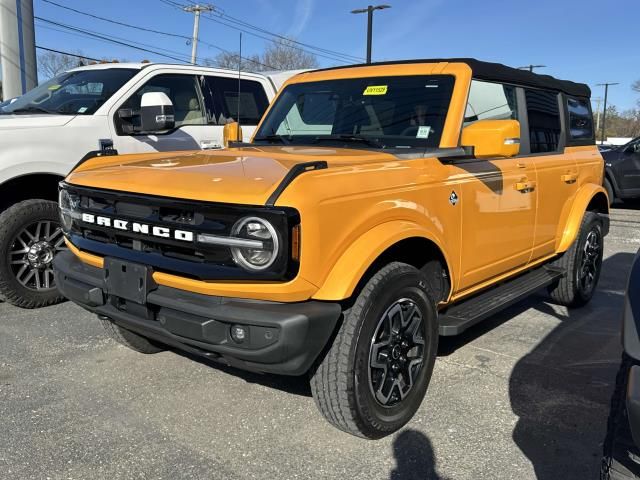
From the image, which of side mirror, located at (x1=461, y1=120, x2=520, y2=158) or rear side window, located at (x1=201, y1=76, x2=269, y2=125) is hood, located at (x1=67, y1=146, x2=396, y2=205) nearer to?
side mirror, located at (x1=461, y1=120, x2=520, y2=158)

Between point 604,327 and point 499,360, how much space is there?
134 centimetres

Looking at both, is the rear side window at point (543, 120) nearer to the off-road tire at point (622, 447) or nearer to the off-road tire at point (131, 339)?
the off-road tire at point (622, 447)

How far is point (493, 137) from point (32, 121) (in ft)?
12.1

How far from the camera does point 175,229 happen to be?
2543mm

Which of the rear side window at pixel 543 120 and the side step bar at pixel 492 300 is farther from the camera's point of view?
the rear side window at pixel 543 120

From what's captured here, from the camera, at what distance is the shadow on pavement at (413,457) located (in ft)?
8.45

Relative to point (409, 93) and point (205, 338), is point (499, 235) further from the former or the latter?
point (205, 338)

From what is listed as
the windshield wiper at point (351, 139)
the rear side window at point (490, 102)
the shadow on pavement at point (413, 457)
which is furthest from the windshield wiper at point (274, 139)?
the shadow on pavement at point (413, 457)

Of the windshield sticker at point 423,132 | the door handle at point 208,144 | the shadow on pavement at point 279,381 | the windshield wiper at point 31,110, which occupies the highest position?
the windshield wiper at point 31,110

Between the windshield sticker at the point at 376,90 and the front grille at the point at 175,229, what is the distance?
1779 millimetres

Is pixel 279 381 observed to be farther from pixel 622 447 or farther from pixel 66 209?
pixel 622 447

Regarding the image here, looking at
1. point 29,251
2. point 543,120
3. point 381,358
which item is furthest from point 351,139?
point 29,251

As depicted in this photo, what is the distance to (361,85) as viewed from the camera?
12.9 ft

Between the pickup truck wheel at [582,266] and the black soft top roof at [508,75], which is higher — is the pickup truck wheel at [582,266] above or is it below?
below
